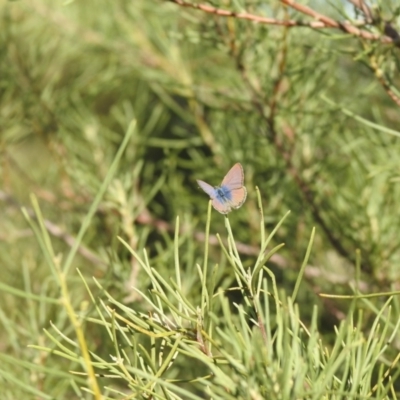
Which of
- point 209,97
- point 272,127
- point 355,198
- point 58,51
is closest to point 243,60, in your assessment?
point 272,127

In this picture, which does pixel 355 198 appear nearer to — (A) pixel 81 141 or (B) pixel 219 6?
(B) pixel 219 6

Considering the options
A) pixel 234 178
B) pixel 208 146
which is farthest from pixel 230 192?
pixel 208 146

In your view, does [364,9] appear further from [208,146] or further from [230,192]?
[208,146]

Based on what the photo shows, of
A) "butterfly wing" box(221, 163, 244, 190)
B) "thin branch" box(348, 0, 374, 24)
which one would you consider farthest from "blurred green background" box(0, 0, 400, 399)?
"butterfly wing" box(221, 163, 244, 190)

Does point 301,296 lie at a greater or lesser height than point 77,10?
lesser

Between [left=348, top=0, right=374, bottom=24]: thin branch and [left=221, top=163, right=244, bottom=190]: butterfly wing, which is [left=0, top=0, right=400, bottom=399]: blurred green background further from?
[left=221, top=163, right=244, bottom=190]: butterfly wing
